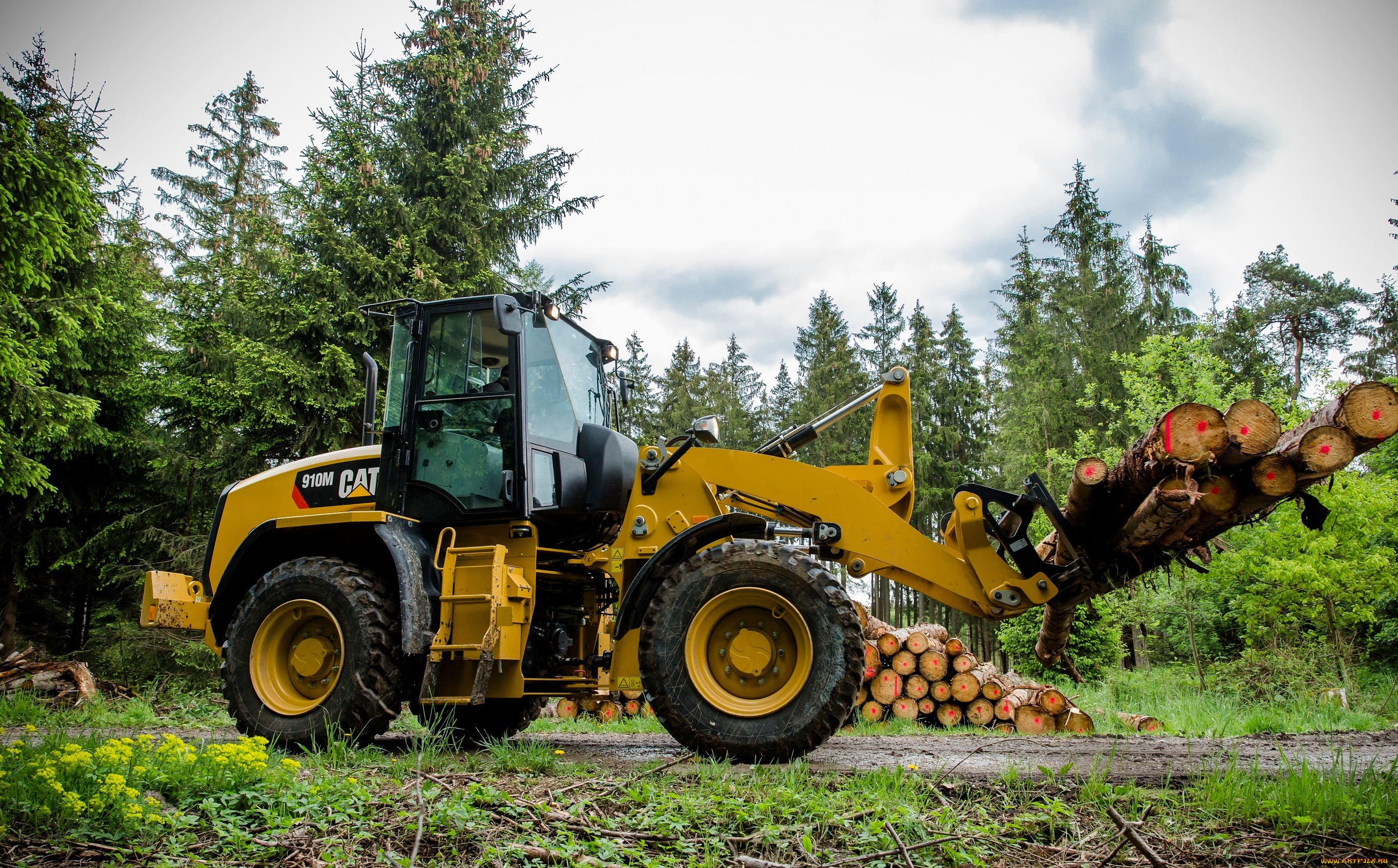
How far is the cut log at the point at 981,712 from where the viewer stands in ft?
31.1

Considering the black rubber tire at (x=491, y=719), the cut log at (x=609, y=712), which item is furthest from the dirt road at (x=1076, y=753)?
the cut log at (x=609, y=712)

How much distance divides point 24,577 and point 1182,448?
699 inches

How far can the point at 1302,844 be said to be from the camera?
9.48 ft

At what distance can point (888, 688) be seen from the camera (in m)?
9.88

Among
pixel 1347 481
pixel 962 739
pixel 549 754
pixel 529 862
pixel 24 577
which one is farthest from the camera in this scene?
pixel 24 577

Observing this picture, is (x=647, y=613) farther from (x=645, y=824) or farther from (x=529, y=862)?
(x=529, y=862)

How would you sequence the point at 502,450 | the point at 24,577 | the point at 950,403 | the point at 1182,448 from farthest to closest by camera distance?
the point at 950,403 → the point at 24,577 → the point at 502,450 → the point at 1182,448

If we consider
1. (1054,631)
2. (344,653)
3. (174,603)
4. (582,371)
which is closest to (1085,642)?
(1054,631)

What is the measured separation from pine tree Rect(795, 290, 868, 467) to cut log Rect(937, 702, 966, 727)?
1478 cm

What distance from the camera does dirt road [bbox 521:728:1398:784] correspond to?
3.94 meters

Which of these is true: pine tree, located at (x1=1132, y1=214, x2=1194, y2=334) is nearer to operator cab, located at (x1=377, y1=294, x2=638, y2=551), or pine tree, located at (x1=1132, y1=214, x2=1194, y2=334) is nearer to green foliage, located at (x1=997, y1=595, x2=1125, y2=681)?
green foliage, located at (x1=997, y1=595, x2=1125, y2=681)

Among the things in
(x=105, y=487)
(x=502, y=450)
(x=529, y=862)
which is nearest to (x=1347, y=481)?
(x=502, y=450)

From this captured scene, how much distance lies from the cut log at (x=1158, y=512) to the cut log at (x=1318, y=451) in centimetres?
45

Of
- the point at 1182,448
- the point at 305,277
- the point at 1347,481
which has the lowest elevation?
the point at 1182,448
